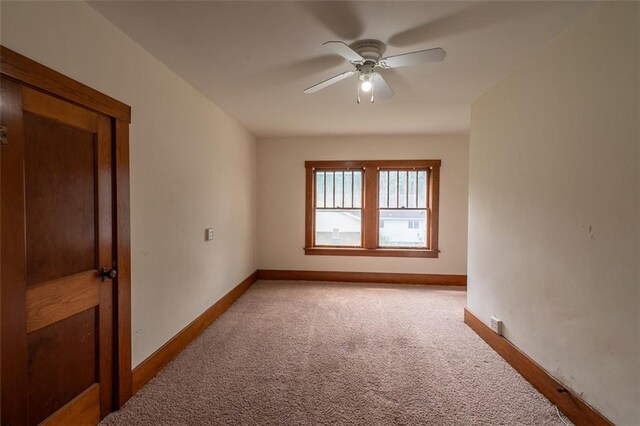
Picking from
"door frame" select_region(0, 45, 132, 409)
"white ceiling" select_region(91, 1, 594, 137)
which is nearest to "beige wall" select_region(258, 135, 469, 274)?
"white ceiling" select_region(91, 1, 594, 137)

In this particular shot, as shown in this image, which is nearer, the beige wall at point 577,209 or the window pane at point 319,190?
the beige wall at point 577,209

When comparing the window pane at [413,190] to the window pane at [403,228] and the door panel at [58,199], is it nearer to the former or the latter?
the window pane at [403,228]

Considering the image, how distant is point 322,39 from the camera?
6.65ft

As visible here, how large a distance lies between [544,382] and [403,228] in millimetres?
3157

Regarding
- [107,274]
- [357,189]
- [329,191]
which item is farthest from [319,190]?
[107,274]

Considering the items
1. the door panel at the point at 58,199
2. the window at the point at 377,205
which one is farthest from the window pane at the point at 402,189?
the door panel at the point at 58,199

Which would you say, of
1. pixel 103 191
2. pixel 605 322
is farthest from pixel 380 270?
pixel 103 191

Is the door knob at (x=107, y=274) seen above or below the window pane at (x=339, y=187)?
below

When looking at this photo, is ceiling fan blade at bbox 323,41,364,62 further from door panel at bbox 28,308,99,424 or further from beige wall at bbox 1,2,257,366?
door panel at bbox 28,308,99,424

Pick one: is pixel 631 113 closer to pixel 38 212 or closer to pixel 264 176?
pixel 38 212

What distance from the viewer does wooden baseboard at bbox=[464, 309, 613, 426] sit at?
173 centimetres

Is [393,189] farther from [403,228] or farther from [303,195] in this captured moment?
[303,195]

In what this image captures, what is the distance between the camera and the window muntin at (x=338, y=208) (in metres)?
5.14

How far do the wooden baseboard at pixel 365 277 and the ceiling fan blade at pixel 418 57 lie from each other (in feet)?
11.9
